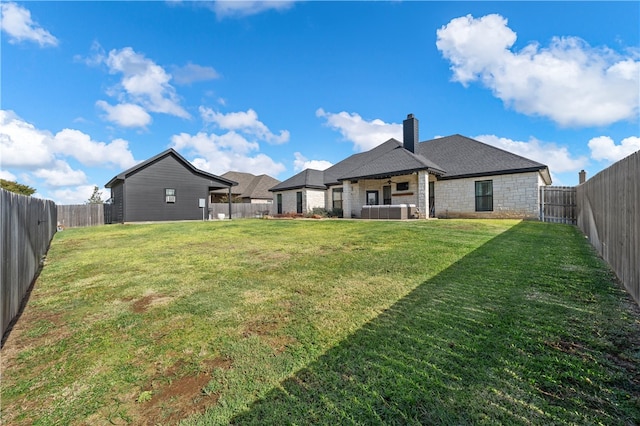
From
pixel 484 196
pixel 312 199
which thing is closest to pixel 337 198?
pixel 312 199

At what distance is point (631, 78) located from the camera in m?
8.46

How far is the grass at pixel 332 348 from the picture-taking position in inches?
73.0

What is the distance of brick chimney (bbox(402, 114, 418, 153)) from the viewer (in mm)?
19359

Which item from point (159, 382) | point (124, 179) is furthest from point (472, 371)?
point (124, 179)

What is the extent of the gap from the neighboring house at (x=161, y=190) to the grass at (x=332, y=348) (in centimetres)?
1682

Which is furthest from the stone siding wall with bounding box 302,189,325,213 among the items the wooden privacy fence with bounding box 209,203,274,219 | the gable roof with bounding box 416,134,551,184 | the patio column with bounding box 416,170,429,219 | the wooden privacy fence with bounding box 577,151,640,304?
the wooden privacy fence with bounding box 577,151,640,304

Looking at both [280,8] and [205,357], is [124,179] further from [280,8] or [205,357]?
[205,357]

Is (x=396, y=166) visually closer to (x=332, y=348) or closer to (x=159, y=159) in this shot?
(x=332, y=348)

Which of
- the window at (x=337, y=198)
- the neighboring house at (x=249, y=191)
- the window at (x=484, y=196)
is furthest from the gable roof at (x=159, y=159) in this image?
the window at (x=484, y=196)

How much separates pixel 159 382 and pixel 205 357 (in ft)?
1.29

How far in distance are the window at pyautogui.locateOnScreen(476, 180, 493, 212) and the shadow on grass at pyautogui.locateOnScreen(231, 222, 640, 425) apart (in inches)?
530

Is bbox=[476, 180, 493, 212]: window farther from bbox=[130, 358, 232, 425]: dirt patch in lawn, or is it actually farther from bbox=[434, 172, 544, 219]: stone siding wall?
bbox=[130, 358, 232, 425]: dirt patch in lawn

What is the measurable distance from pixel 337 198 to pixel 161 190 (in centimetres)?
1384

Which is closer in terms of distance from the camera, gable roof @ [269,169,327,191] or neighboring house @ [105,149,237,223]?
neighboring house @ [105,149,237,223]
